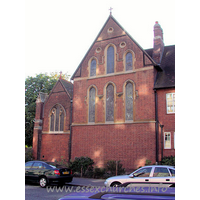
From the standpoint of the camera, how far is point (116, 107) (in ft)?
68.7

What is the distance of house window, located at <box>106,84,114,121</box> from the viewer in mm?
21219

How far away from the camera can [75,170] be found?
1986cm

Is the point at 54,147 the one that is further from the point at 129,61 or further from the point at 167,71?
the point at 167,71

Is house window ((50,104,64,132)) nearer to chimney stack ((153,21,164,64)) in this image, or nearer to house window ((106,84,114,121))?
house window ((106,84,114,121))

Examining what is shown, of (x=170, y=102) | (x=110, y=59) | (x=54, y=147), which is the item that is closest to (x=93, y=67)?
(x=110, y=59)

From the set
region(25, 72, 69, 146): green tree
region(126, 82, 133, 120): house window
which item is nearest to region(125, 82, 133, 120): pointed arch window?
region(126, 82, 133, 120): house window

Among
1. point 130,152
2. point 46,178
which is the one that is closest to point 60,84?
point 130,152

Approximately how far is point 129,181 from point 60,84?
57.6 ft

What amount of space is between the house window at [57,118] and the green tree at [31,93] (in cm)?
1035

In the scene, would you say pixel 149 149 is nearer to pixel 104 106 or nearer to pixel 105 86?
pixel 104 106

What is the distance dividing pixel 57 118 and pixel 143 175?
16208 millimetres

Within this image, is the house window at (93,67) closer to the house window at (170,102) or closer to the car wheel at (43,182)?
the house window at (170,102)

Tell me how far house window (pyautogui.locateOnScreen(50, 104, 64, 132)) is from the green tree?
33.9 feet

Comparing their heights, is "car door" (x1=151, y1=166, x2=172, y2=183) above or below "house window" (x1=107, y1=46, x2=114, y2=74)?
below
